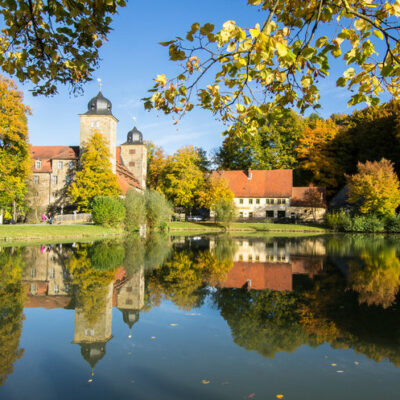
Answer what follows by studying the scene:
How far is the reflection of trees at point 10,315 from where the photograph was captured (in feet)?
15.5

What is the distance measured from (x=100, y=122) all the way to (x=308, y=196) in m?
29.6

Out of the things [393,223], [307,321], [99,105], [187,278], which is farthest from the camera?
[99,105]

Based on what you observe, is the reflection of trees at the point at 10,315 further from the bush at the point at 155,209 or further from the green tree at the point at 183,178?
the green tree at the point at 183,178

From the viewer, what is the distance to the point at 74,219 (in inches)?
1359

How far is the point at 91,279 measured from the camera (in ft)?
33.5

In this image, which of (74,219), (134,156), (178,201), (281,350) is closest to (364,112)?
(178,201)

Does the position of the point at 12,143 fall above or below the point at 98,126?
below

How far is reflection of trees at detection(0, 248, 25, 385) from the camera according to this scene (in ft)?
15.5

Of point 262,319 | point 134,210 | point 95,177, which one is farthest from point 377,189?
point 262,319

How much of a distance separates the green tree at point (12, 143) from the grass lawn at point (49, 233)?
11.2 ft

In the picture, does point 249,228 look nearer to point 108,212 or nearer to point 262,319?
point 108,212

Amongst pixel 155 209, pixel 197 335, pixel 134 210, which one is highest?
pixel 155 209

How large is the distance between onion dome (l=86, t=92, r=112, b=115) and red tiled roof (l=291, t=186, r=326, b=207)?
28279mm

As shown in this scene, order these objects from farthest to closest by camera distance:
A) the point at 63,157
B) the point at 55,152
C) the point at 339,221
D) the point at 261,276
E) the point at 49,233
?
1. the point at 55,152
2. the point at 63,157
3. the point at 339,221
4. the point at 49,233
5. the point at 261,276
